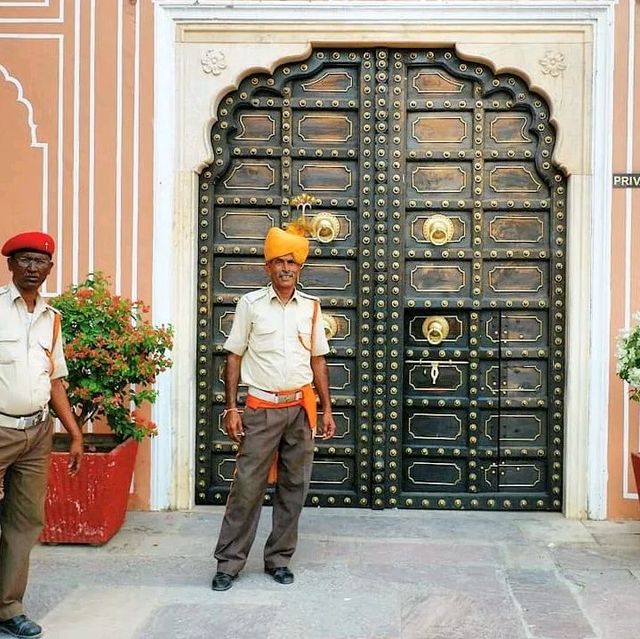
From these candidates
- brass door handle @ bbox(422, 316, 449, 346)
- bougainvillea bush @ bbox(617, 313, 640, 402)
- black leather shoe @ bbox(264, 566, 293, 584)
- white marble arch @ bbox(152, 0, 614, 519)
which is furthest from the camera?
brass door handle @ bbox(422, 316, 449, 346)

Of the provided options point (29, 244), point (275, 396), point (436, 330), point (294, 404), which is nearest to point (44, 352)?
point (29, 244)

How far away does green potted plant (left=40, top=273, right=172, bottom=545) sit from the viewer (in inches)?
182

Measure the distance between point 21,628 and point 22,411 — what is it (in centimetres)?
90

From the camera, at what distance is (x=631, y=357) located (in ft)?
15.0

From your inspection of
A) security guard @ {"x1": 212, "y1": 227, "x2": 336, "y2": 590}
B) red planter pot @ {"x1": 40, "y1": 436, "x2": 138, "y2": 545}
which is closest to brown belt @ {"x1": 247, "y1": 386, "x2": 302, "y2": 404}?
security guard @ {"x1": 212, "y1": 227, "x2": 336, "y2": 590}

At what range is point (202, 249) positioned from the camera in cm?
546

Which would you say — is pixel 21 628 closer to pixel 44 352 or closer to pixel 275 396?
pixel 44 352

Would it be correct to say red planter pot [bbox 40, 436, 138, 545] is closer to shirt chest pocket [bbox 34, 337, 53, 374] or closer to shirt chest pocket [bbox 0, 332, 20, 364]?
shirt chest pocket [bbox 34, 337, 53, 374]

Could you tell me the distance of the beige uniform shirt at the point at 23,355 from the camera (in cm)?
338

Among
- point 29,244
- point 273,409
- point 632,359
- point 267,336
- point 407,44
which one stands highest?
point 407,44

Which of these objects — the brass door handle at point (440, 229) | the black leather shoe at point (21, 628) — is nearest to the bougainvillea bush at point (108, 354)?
the black leather shoe at point (21, 628)

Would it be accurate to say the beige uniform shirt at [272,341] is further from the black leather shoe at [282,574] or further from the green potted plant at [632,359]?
the green potted plant at [632,359]

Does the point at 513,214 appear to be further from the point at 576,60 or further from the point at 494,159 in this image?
the point at 576,60

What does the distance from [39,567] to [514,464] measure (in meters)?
2.91
